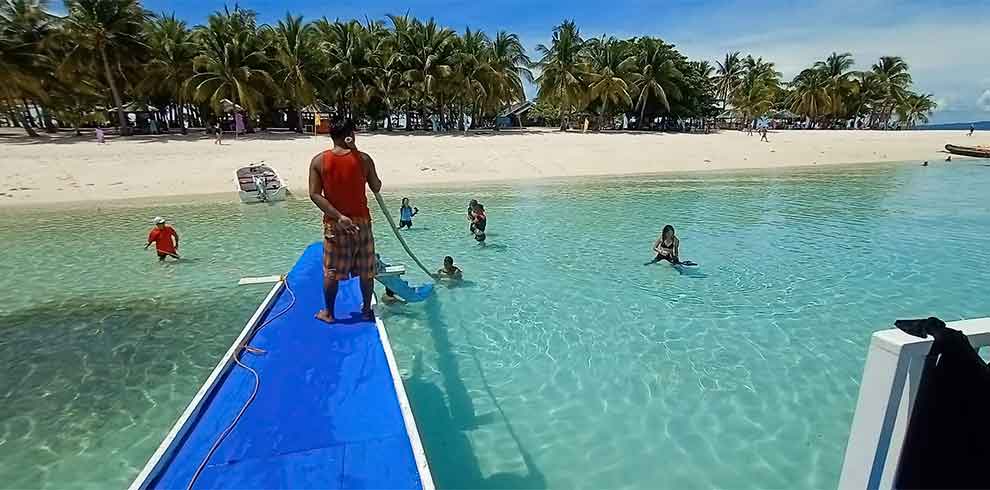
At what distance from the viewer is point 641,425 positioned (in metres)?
4.73

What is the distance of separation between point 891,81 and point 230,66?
241ft

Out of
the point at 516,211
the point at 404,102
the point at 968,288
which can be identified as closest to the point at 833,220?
the point at 968,288

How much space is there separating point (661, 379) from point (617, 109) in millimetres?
48400

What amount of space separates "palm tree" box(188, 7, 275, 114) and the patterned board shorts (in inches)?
1275

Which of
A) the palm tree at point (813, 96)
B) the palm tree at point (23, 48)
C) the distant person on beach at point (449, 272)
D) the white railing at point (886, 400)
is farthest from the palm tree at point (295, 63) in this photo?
the palm tree at point (813, 96)

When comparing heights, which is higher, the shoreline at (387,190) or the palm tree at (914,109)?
the palm tree at (914,109)

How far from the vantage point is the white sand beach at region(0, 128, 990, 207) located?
69.1 ft

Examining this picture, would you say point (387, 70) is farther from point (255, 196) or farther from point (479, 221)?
point (479, 221)

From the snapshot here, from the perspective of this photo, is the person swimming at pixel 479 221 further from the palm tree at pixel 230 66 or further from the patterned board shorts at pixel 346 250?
the palm tree at pixel 230 66

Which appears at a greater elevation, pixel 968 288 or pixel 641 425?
pixel 968 288

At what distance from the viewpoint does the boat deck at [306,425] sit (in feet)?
9.30

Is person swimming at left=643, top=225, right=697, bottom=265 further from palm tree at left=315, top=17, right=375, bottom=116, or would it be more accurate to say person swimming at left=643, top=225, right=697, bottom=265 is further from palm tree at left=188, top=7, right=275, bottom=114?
palm tree at left=315, top=17, right=375, bottom=116

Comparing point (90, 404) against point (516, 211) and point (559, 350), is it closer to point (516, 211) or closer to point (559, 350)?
point (559, 350)

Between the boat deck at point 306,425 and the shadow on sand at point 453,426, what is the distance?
92 centimetres
